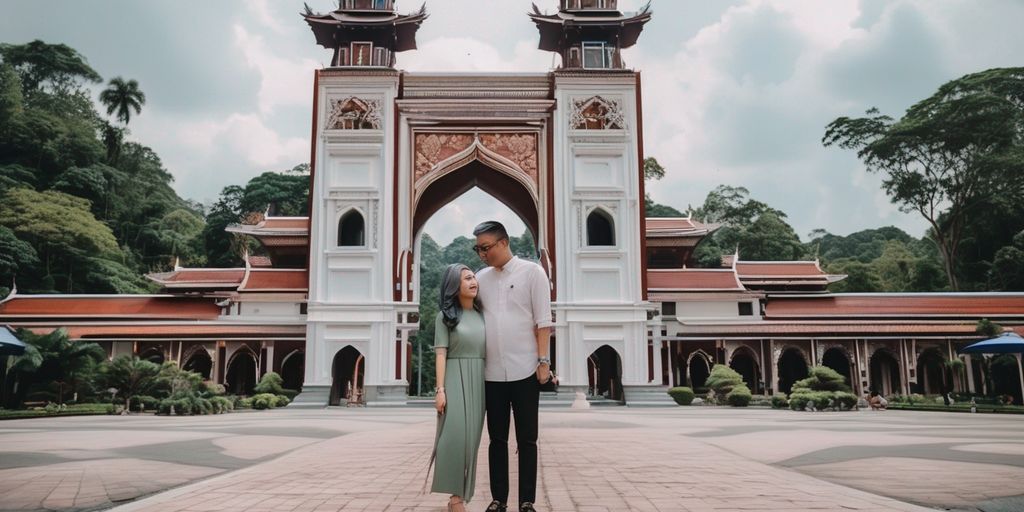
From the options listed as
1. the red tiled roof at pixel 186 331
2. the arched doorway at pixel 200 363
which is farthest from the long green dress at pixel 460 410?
the arched doorway at pixel 200 363

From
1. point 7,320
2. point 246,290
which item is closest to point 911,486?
point 246,290

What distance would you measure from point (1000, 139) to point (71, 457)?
41.4 m

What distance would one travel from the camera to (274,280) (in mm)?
28406

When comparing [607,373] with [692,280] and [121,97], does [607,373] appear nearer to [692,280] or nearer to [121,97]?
[692,280]

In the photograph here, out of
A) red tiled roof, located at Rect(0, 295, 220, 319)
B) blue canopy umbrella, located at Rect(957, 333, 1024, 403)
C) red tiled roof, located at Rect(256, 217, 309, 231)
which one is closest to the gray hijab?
blue canopy umbrella, located at Rect(957, 333, 1024, 403)

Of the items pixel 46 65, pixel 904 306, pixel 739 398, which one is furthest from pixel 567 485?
pixel 46 65

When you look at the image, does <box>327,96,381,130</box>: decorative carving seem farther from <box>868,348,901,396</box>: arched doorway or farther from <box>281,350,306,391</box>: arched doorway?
<box>868,348,901,396</box>: arched doorway

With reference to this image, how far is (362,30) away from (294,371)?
1298 centimetres

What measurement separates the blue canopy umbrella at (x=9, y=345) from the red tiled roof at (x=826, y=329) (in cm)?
2059

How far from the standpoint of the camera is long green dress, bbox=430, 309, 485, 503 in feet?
12.3

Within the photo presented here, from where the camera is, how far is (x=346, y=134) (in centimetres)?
2495

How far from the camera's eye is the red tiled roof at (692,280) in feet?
95.0

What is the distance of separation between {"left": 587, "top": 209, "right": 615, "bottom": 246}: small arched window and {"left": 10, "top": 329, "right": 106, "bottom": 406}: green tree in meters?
15.7

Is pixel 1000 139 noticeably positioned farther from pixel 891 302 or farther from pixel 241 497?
pixel 241 497
